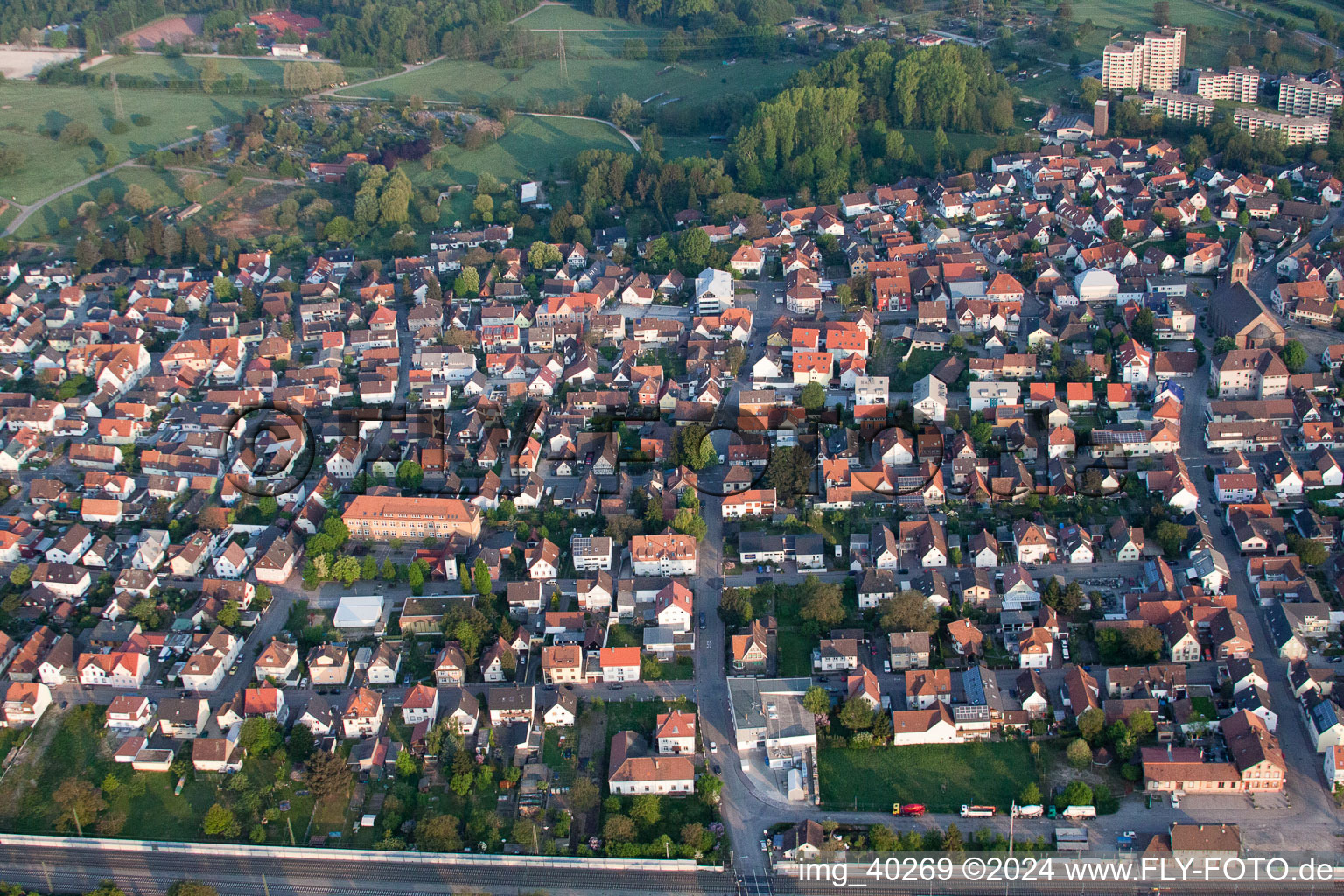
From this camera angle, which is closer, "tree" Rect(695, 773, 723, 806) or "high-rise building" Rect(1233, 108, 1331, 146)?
"tree" Rect(695, 773, 723, 806)

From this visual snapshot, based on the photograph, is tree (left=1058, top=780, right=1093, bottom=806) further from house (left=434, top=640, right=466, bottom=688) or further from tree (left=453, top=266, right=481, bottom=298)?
tree (left=453, top=266, right=481, bottom=298)

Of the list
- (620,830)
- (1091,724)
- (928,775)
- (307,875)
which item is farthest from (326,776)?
(1091,724)

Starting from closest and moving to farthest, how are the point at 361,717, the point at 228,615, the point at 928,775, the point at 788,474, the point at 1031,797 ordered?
1. the point at 1031,797
2. the point at 928,775
3. the point at 361,717
4. the point at 228,615
5. the point at 788,474

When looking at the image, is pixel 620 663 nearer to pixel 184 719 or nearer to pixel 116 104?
pixel 184 719

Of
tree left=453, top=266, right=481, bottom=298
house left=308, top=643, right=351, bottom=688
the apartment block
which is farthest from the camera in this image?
the apartment block

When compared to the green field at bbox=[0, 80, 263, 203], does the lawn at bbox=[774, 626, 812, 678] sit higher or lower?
lower

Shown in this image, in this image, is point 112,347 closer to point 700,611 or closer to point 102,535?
point 102,535

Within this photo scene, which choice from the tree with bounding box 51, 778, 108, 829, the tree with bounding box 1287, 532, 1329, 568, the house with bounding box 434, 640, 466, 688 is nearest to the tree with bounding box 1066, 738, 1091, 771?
the tree with bounding box 1287, 532, 1329, 568

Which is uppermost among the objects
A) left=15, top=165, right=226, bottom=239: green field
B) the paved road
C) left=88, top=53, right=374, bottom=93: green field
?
left=88, top=53, right=374, bottom=93: green field

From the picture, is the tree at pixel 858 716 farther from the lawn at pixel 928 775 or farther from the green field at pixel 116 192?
the green field at pixel 116 192
